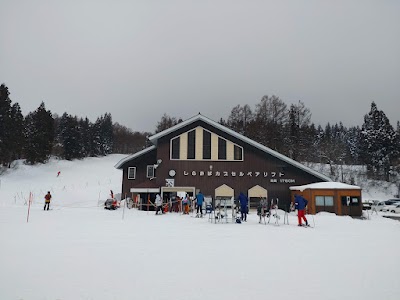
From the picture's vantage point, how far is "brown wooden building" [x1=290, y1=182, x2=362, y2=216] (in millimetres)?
23734

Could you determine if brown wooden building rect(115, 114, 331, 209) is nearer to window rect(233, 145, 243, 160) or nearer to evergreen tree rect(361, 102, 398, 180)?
window rect(233, 145, 243, 160)

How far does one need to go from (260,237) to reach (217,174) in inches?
699

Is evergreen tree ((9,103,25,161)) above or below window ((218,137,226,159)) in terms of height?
above

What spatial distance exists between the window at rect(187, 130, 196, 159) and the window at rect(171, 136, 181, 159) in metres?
1.00

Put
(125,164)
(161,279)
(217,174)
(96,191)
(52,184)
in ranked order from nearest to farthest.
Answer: (161,279), (217,174), (125,164), (96,191), (52,184)

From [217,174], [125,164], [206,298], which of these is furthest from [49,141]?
[206,298]

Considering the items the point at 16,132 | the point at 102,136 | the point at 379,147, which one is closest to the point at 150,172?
the point at 16,132

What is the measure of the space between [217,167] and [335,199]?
33.5ft

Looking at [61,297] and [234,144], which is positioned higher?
[234,144]

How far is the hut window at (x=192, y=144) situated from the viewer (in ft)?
92.9

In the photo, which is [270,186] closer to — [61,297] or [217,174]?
[217,174]

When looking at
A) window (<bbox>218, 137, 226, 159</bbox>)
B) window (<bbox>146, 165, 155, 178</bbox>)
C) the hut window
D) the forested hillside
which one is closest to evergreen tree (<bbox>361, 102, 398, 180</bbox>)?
the forested hillside

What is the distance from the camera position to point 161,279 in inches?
222

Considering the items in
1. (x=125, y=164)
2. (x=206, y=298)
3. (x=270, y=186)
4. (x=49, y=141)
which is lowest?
(x=206, y=298)
